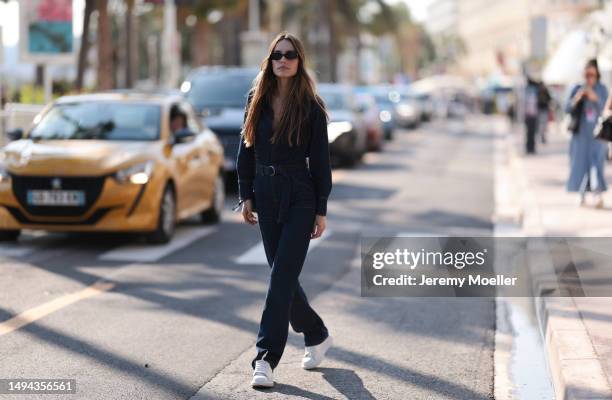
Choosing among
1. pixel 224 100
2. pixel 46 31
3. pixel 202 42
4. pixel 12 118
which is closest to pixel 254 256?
pixel 224 100

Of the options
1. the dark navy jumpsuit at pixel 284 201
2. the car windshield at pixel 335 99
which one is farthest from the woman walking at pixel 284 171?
the car windshield at pixel 335 99

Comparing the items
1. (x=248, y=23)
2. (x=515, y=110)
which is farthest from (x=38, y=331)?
(x=248, y=23)

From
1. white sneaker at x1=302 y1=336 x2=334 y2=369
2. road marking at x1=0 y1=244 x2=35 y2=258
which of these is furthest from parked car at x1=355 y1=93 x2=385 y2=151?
white sneaker at x1=302 y1=336 x2=334 y2=369

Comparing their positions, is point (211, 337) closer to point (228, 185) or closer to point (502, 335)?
point (502, 335)

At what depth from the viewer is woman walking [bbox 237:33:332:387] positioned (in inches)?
244

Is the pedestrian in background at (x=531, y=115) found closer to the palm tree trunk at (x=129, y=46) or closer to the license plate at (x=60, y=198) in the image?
the palm tree trunk at (x=129, y=46)

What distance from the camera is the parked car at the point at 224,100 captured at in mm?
18250

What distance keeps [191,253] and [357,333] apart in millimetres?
4047

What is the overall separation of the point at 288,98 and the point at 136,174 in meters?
5.87

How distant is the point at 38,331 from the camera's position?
7.72 m

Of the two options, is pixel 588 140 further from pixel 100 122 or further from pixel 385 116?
pixel 385 116

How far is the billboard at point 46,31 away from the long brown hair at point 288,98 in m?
15.4

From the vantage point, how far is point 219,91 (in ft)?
64.2

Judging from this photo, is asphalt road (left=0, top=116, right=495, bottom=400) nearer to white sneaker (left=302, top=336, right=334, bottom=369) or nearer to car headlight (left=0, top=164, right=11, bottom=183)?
white sneaker (left=302, top=336, right=334, bottom=369)
